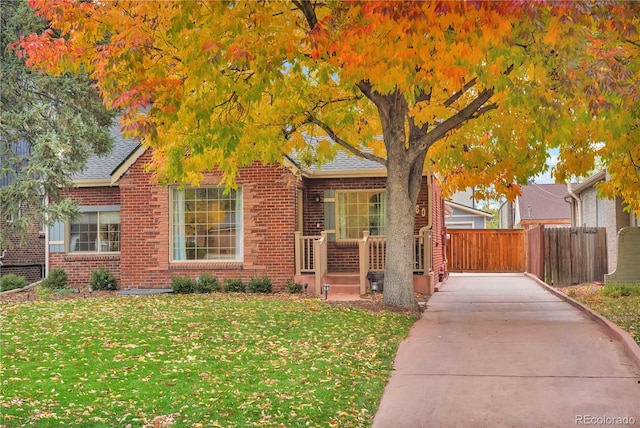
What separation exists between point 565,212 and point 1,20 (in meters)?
34.4

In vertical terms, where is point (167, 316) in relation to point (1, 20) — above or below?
below

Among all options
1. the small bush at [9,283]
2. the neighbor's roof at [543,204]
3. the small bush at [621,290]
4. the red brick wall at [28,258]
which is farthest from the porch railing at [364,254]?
the neighbor's roof at [543,204]

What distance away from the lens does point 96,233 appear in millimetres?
20297

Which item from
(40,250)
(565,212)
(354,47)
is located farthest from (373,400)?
(565,212)

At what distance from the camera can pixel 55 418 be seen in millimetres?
5953

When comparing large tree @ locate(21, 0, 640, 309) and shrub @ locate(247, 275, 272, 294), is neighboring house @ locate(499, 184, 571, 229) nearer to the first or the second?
shrub @ locate(247, 275, 272, 294)

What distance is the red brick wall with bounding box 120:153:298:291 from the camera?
18234mm

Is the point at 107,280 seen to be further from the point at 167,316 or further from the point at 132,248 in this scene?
the point at 167,316

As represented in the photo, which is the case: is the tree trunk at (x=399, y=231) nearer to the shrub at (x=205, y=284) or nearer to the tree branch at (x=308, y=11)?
the tree branch at (x=308, y=11)

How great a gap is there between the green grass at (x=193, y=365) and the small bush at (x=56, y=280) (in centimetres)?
666

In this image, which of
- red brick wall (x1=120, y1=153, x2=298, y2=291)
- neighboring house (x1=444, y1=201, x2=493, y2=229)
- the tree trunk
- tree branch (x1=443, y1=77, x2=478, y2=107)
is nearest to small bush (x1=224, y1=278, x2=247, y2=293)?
red brick wall (x1=120, y1=153, x2=298, y2=291)

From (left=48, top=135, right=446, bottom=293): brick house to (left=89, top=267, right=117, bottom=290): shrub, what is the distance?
0.23m

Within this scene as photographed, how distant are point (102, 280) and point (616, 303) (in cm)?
1299

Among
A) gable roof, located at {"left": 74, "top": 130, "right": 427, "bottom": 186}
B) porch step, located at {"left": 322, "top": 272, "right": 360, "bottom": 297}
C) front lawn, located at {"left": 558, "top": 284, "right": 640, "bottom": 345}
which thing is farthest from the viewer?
gable roof, located at {"left": 74, "top": 130, "right": 427, "bottom": 186}
